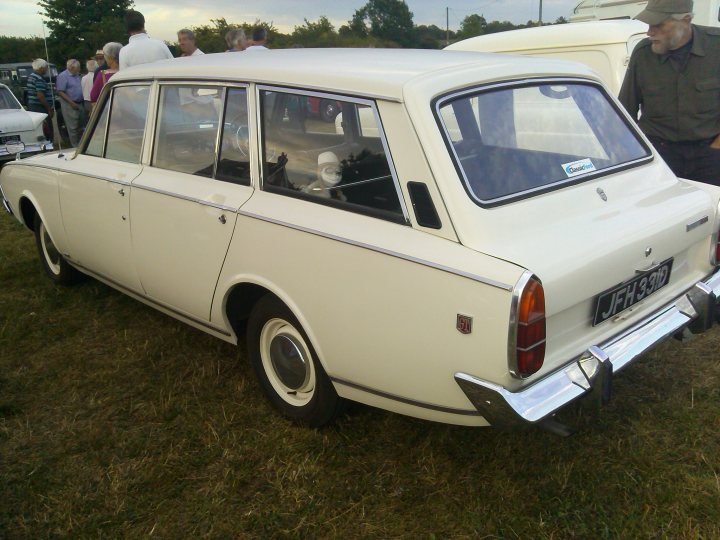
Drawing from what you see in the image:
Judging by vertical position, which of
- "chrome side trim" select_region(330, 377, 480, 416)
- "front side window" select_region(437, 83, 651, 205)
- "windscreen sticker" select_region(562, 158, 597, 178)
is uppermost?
"front side window" select_region(437, 83, 651, 205)

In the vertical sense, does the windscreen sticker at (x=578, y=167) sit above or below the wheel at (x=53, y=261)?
above

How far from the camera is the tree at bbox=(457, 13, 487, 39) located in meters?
60.0

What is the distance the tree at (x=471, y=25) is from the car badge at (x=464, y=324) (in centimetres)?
6173

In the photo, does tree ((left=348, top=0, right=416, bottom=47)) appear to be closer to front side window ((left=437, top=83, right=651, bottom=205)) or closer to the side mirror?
the side mirror

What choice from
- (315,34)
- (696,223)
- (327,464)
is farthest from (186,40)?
(315,34)

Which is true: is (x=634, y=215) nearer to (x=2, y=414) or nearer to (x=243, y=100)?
(x=243, y=100)

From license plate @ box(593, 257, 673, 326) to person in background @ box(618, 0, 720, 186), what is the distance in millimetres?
1603

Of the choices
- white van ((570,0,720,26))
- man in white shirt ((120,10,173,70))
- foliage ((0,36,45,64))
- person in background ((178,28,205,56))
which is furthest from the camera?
foliage ((0,36,45,64))

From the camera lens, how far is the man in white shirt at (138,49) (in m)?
6.50

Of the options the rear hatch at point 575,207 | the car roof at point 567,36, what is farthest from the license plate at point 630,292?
the car roof at point 567,36

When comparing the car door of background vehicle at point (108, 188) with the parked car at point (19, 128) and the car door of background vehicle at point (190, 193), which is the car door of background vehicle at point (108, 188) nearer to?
the car door of background vehicle at point (190, 193)

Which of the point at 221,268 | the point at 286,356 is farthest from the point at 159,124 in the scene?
the point at 286,356

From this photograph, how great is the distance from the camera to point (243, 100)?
10.5ft

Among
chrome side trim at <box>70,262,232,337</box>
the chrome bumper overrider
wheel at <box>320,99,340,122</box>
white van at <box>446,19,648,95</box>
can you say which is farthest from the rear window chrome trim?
white van at <box>446,19,648,95</box>
